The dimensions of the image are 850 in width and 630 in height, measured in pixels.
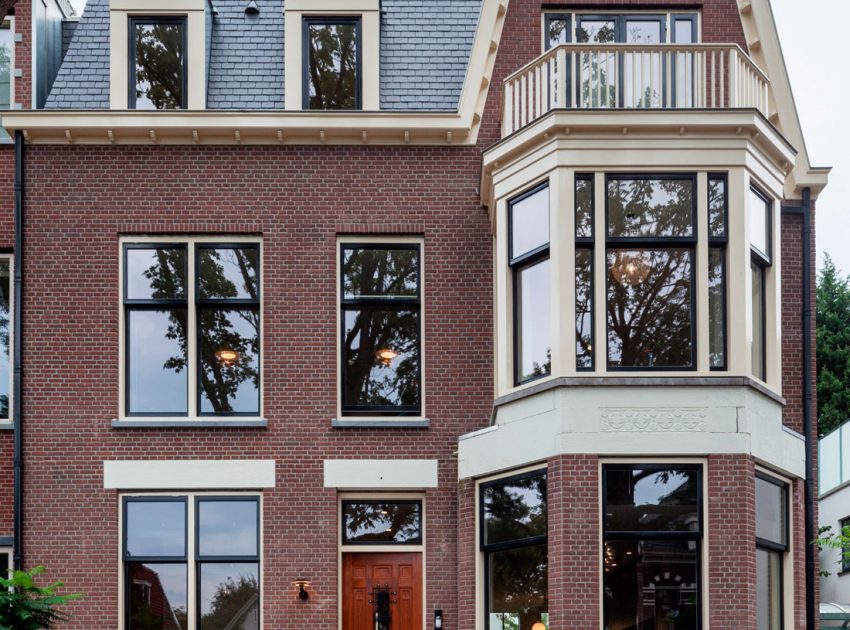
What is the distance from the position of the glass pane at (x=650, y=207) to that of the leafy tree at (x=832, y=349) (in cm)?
2857

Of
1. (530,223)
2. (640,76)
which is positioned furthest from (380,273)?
(640,76)

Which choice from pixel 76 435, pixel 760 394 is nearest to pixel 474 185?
pixel 760 394

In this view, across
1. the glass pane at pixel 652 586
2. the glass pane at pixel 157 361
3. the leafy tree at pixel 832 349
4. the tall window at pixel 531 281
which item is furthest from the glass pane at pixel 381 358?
the leafy tree at pixel 832 349

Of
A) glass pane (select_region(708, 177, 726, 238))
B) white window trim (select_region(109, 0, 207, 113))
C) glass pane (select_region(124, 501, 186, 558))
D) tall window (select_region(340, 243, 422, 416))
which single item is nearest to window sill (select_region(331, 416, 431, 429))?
tall window (select_region(340, 243, 422, 416))

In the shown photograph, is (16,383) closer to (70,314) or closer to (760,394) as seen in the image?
(70,314)

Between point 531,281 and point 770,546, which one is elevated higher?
point 531,281

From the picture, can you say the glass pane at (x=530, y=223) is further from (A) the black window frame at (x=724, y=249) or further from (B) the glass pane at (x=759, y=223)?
(B) the glass pane at (x=759, y=223)

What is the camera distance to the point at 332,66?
17094 millimetres

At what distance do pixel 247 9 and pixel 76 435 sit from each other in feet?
21.2

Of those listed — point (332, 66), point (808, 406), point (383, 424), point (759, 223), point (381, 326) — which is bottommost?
point (383, 424)

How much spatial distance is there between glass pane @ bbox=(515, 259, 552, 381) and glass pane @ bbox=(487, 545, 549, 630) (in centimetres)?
214

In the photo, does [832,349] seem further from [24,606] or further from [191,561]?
[24,606]

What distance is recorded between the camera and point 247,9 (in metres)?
17.8

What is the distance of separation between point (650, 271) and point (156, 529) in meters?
7.06
